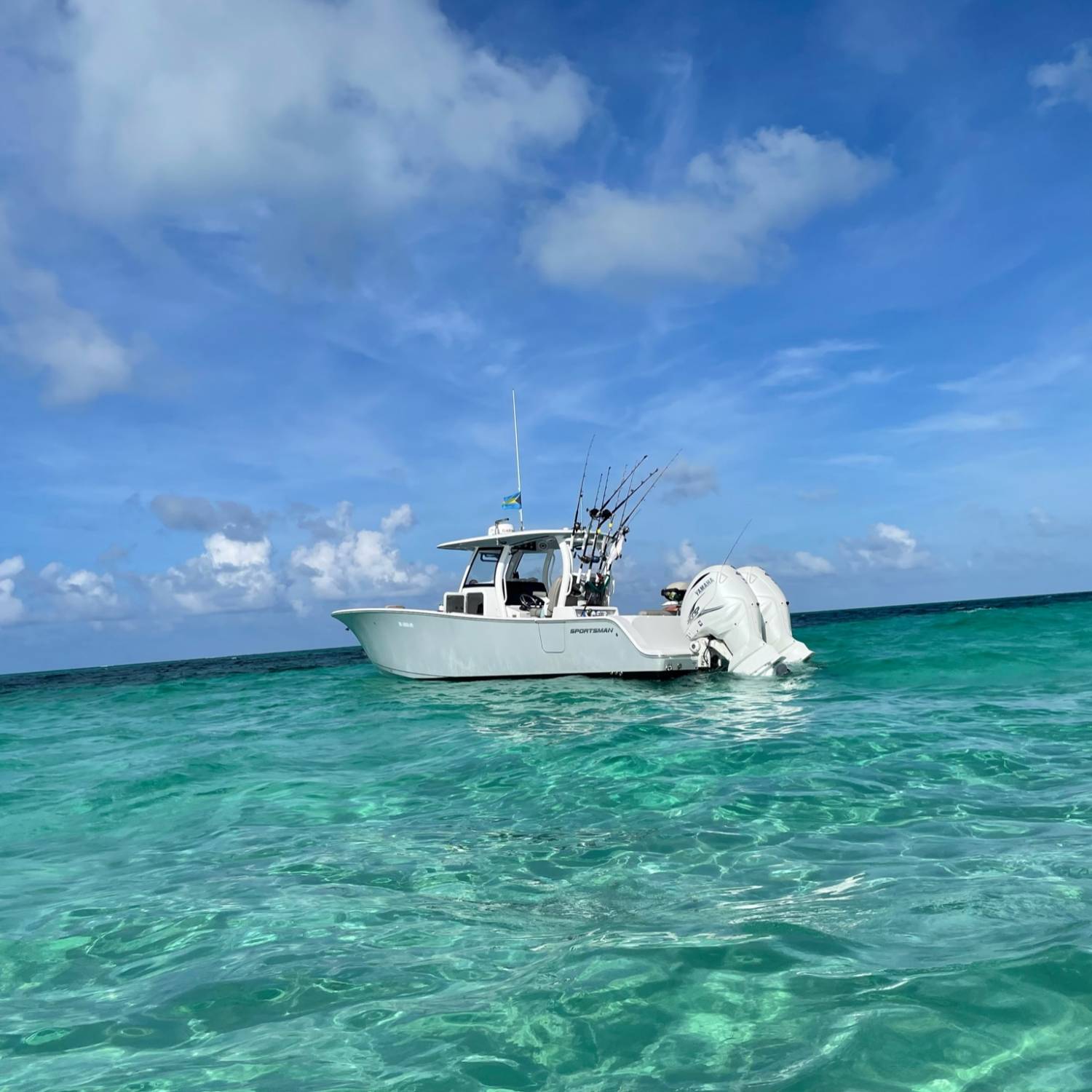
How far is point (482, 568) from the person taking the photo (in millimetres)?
18922

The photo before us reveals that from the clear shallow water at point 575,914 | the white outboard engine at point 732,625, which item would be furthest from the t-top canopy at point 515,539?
the clear shallow water at point 575,914

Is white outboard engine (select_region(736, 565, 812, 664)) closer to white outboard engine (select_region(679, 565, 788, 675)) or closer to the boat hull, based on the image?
white outboard engine (select_region(679, 565, 788, 675))

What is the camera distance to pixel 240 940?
4.23m

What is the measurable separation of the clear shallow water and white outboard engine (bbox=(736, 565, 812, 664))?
5.93m

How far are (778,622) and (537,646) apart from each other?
15.6 ft

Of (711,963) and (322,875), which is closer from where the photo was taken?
(711,963)

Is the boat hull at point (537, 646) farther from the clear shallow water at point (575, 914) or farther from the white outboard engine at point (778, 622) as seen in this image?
the clear shallow water at point (575, 914)

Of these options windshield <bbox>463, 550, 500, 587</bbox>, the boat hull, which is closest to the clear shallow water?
the boat hull

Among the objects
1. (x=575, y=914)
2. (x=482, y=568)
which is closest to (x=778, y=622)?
(x=482, y=568)

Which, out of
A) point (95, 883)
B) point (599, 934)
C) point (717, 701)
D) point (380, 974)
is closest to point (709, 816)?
point (599, 934)

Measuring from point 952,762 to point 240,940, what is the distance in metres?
6.21

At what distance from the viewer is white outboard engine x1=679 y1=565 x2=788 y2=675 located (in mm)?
15719

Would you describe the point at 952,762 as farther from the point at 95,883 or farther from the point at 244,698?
the point at 244,698

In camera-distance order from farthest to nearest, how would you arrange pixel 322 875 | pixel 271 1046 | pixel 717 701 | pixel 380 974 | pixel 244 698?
pixel 244 698 < pixel 717 701 < pixel 322 875 < pixel 380 974 < pixel 271 1046
